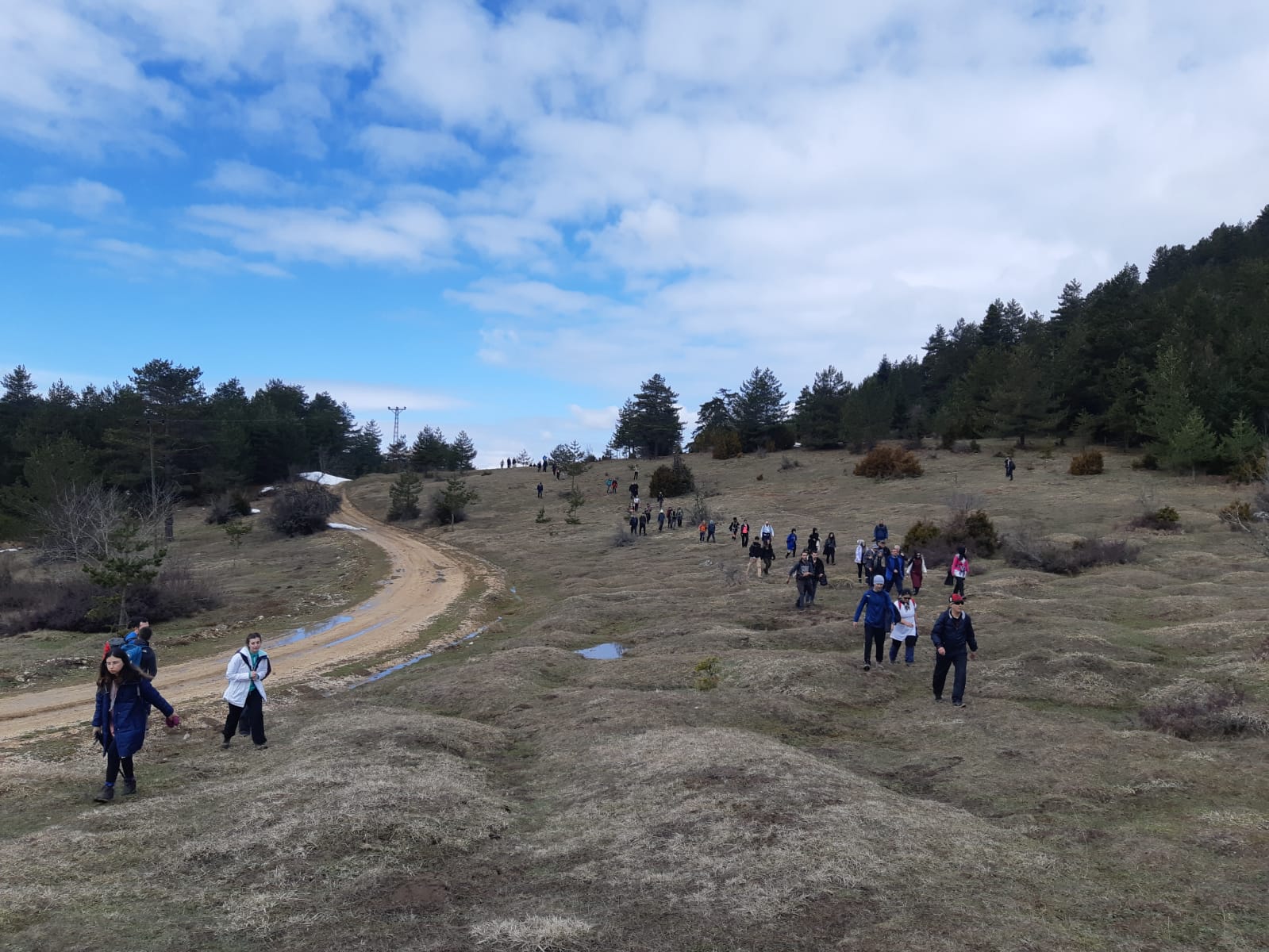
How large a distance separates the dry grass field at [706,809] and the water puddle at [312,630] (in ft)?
18.8

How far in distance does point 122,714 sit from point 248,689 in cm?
268

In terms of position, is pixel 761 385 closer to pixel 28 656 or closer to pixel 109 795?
pixel 28 656

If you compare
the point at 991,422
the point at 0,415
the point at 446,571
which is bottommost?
the point at 446,571

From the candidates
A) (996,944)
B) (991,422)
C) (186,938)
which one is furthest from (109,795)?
(991,422)

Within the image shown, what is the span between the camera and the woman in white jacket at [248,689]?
12.2 m

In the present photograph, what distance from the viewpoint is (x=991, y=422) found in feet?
227

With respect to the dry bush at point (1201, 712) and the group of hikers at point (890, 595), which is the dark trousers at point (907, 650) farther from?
the dry bush at point (1201, 712)

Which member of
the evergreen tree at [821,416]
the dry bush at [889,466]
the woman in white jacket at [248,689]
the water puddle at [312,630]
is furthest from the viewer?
the evergreen tree at [821,416]

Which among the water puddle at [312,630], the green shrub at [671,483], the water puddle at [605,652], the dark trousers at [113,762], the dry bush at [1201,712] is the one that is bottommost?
the water puddle at [605,652]

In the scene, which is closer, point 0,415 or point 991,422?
point 991,422

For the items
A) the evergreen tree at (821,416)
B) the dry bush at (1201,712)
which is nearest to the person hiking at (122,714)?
the dry bush at (1201,712)

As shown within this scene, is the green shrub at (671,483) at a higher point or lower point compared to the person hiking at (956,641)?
higher

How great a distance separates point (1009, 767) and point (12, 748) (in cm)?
1515

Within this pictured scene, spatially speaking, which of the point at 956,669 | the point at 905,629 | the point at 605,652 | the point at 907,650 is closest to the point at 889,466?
the point at 605,652
